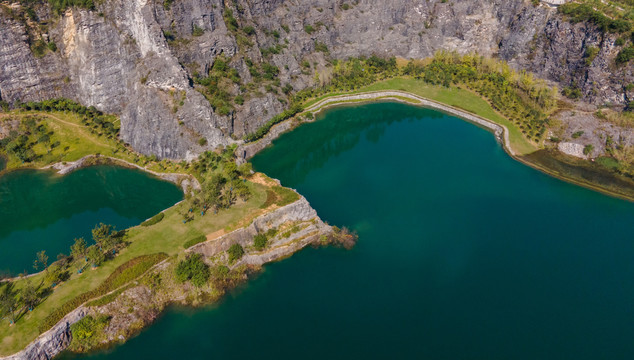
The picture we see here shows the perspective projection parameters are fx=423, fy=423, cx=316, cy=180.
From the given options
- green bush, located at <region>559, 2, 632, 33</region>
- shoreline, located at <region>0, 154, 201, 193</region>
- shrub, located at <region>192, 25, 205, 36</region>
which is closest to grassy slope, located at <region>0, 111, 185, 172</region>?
shoreline, located at <region>0, 154, 201, 193</region>

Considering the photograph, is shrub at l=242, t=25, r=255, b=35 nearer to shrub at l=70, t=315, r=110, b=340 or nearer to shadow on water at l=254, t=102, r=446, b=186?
shadow on water at l=254, t=102, r=446, b=186

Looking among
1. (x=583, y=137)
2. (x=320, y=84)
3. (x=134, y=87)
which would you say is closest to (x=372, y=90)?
(x=320, y=84)

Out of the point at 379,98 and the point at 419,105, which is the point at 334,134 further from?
the point at 419,105

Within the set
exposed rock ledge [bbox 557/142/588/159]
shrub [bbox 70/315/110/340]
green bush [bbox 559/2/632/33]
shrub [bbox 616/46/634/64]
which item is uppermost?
green bush [bbox 559/2/632/33]

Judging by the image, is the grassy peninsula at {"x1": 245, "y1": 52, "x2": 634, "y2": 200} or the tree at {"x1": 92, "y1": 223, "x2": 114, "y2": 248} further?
the grassy peninsula at {"x1": 245, "y1": 52, "x2": 634, "y2": 200}

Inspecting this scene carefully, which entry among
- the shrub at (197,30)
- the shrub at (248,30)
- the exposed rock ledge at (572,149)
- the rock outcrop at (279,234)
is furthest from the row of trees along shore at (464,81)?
the rock outcrop at (279,234)

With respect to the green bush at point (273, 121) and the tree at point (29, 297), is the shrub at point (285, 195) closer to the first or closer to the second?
the green bush at point (273, 121)

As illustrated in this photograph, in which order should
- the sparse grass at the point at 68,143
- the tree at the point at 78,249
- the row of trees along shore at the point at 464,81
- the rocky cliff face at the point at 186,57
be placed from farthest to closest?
1. the row of trees along shore at the point at 464,81
2. the sparse grass at the point at 68,143
3. the rocky cliff face at the point at 186,57
4. the tree at the point at 78,249
